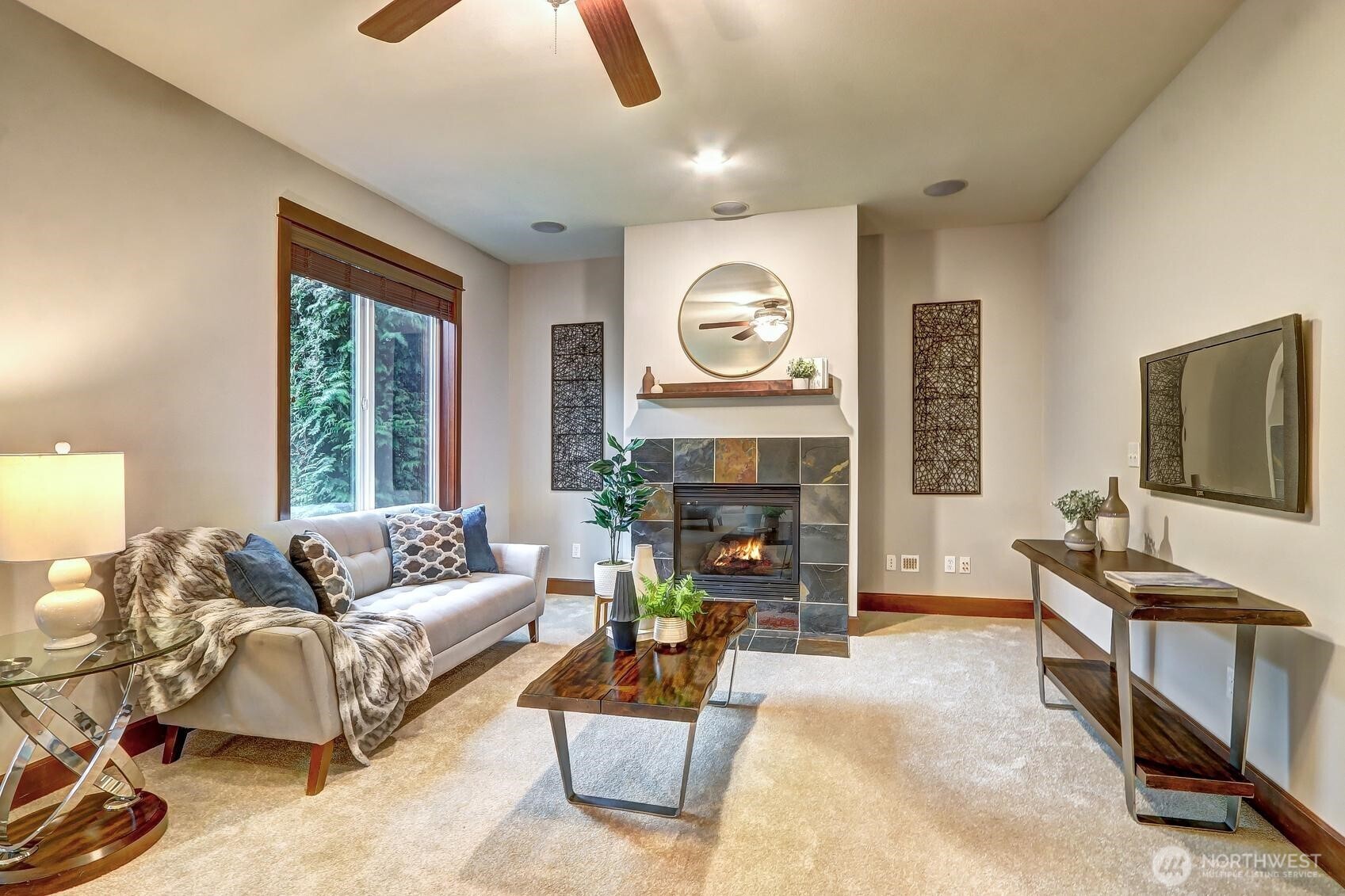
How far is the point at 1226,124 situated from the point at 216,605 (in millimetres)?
4013

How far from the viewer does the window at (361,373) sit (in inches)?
140

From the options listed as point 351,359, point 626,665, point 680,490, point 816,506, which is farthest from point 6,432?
point 816,506

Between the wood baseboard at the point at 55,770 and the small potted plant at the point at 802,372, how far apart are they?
3.44 metres

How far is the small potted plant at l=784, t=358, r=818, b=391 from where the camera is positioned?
4164mm

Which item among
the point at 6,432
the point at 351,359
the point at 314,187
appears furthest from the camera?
the point at 351,359

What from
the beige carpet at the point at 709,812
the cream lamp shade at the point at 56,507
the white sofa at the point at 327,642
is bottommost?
the beige carpet at the point at 709,812

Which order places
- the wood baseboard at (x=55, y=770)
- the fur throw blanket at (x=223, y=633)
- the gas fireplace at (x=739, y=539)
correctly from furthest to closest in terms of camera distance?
1. the gas fireplace at (x=739, y=539)
2. the fur throw blanket at (x=223, y=633)
3. the wood baseboard at (x=55, y=770)

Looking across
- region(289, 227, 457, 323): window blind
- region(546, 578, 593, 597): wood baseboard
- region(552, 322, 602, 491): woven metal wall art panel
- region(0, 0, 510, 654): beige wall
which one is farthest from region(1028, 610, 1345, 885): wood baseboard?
region(289, 227, 457, 323): window blind

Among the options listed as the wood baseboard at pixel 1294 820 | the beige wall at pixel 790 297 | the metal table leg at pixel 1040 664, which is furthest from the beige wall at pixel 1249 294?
the beige wall at pixel 790 297

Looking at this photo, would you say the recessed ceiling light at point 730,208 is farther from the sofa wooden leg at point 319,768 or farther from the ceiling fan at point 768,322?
the sofa wooden leg at point 319,768

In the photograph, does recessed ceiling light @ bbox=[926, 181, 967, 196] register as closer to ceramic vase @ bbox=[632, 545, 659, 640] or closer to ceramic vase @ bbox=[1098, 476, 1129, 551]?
ceramic vase @ bbox=[1098, 476, 1129, 551]

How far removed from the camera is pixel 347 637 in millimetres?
2461

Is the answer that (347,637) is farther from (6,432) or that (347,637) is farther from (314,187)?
(314,187)

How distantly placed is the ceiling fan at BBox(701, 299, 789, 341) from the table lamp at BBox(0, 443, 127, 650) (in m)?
3.27
